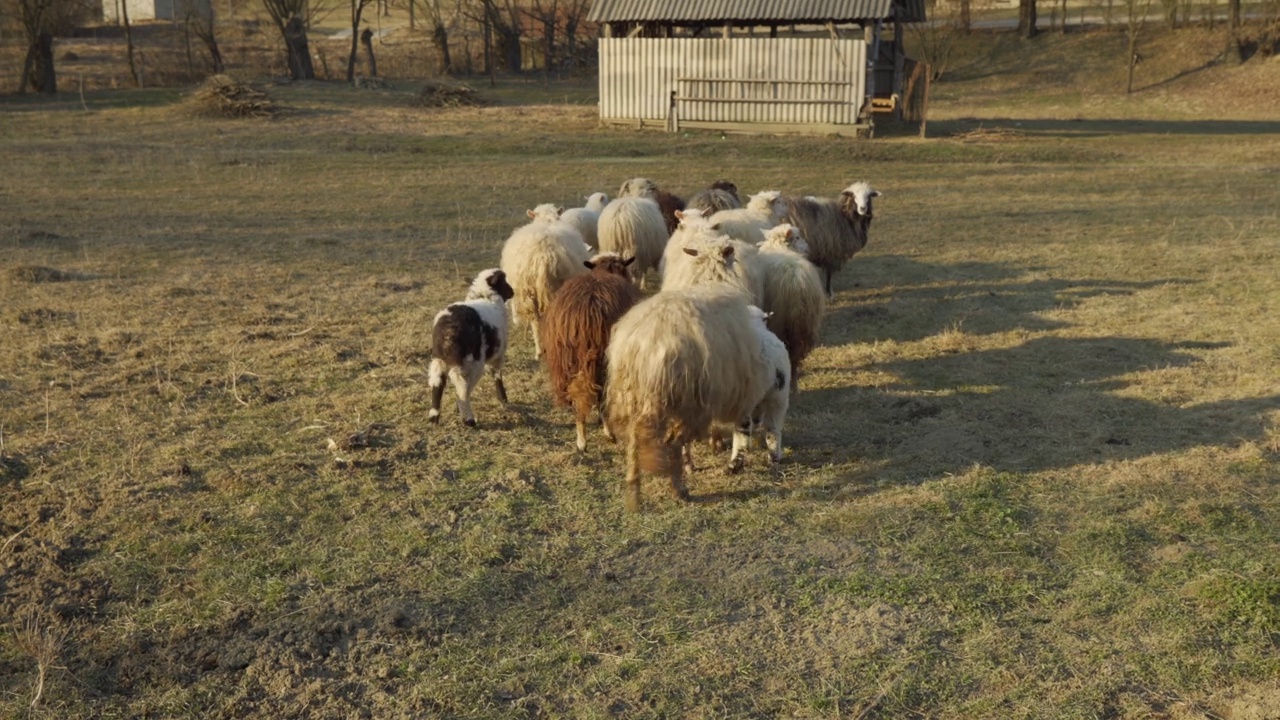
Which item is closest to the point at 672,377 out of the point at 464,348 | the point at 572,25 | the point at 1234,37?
the point at 464,348

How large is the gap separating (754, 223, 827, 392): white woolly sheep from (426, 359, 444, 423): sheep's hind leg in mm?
2398

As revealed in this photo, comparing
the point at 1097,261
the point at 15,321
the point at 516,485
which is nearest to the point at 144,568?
the point at 516,485

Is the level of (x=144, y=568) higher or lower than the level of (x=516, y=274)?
lower

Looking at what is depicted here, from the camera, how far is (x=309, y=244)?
12797mm

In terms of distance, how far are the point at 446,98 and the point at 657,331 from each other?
25.6m

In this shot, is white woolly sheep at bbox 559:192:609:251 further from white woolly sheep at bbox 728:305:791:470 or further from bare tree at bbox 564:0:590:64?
bare tree at bbox 564:0:590:64

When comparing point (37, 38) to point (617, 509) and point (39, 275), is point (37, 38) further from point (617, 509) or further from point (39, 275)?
point (617, 509)

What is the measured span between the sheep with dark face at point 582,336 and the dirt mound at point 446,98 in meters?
24.0

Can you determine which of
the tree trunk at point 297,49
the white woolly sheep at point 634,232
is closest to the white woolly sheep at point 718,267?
the white woolly sheep at point 634,232

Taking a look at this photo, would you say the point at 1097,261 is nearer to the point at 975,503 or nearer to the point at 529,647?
the point at 975,503

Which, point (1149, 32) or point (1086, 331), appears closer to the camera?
point (1086, 331)

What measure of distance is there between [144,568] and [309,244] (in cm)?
842

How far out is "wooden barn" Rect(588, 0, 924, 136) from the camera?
24.0 m

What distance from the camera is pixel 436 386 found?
6809 mm
